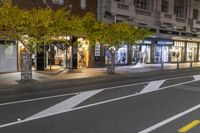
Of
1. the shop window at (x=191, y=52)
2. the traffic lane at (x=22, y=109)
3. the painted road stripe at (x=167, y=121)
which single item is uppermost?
the shop window at (x=191, y=52)

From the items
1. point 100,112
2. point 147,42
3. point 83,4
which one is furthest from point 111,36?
point 100,112

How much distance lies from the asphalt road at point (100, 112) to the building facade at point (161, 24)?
1714cm

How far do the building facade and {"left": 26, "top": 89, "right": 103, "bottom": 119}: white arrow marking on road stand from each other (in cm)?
1697

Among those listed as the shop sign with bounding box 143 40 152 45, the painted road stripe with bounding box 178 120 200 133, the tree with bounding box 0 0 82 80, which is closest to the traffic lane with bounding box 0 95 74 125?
the painted road stripe with bounding box 178 120 200 133

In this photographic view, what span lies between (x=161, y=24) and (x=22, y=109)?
2847cm

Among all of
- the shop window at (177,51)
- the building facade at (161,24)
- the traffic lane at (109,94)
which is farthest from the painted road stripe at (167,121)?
the shop window at (177,51)

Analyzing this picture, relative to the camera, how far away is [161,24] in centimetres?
3453

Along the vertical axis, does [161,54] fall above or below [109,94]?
above

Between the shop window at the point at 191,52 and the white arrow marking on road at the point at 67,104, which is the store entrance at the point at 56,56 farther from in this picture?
the shop window at the point at 191,52

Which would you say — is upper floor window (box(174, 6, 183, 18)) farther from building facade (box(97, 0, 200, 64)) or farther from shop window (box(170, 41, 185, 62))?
shop window (box(170, 41, 185, 62))

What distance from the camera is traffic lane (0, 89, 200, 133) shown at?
6.54 m

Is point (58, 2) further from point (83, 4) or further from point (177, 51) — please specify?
point (177, 51)

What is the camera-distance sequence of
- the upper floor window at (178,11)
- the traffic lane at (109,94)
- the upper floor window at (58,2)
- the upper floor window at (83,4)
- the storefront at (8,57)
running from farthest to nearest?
the upper floor window at (178,11), the upper floor window at (83,4), the upper floor window at (58,2), the storefront at (8,57), the traffic lane at (109,94)

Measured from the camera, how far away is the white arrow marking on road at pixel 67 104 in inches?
323
